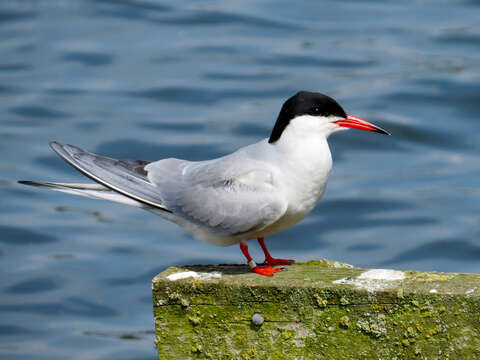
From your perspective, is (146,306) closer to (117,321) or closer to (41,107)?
(117,321)

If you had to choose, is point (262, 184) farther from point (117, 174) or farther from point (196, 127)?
point (196, 127)

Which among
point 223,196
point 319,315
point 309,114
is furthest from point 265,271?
point 309,114

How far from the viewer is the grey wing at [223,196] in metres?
4.07

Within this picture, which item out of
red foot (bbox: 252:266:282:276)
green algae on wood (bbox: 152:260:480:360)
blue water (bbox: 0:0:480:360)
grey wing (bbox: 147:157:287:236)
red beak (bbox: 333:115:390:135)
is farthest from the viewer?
blue water (bbox: 0:0:480:360)

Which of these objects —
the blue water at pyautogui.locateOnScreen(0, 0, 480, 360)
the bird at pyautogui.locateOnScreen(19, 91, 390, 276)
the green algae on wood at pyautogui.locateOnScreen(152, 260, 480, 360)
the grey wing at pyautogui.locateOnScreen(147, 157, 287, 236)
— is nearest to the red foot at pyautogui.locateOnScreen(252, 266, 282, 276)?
the green algae on wood at pyautogui.locateOnScreen(152, 260, 480, 360)

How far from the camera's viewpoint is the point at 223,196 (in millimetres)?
4258

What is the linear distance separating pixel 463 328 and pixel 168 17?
10.5 m

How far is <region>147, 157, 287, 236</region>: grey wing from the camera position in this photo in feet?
13.4

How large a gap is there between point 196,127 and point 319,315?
6739 millimetres

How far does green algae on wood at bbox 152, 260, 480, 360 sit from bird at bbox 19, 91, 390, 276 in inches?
24.0

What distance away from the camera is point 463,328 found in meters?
3.14

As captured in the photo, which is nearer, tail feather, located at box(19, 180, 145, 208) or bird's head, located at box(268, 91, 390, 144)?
bird's head, located at box(268, 91, 390, 144)

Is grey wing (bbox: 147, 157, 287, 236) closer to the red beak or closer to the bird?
the bird

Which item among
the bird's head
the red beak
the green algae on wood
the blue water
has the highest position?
the bird's head
